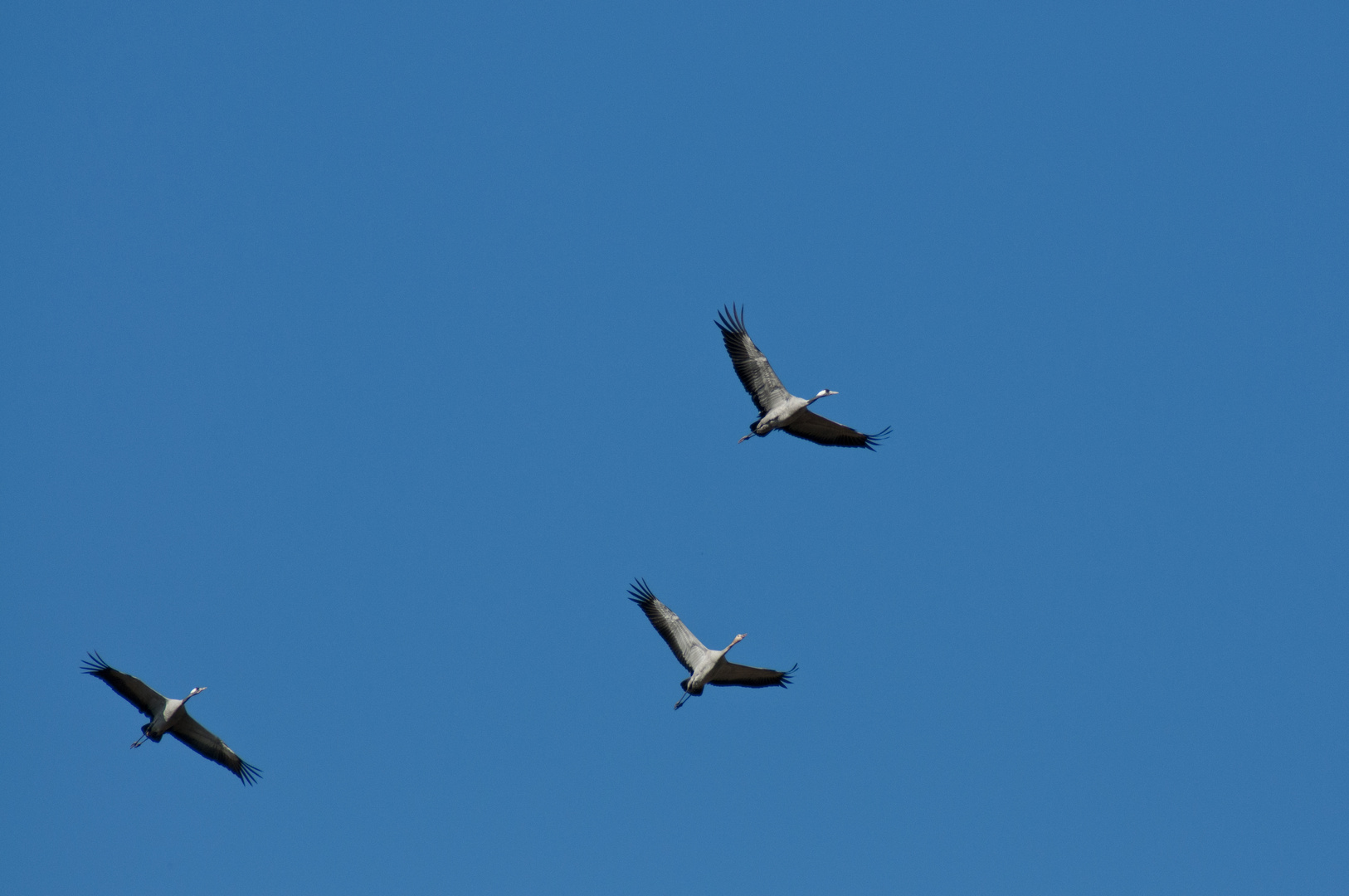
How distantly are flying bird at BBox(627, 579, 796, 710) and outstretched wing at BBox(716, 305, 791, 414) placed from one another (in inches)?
199

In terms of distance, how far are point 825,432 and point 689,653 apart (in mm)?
6100

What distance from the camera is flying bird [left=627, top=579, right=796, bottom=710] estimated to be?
3020 centimetres

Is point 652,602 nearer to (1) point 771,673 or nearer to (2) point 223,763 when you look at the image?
(1) point 771,673

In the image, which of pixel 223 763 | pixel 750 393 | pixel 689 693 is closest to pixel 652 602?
pixel 689 693

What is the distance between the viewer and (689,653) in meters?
30.6

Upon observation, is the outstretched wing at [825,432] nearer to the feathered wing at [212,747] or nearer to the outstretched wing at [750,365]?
the outstretched wing at [750,365]

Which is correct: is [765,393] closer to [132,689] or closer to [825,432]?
[825,432]

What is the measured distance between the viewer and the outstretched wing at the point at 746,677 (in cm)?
3069

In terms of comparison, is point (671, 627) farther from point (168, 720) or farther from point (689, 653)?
point (168, 720)

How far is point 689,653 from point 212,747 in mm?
12632

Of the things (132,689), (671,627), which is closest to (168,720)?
(132,689)

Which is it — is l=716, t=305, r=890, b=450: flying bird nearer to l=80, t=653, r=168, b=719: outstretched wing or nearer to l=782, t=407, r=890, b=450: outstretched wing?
l=782, t=407, r=890, b=450: outstretched wing

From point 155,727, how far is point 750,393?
53.0ft

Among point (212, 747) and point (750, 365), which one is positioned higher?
point (750, 365)
